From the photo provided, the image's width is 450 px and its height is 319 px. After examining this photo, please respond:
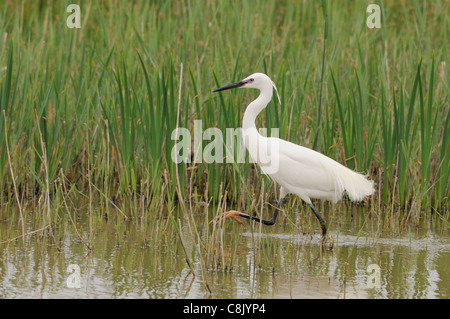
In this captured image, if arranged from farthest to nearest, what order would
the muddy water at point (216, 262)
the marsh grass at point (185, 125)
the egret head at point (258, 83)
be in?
the marsh grass at point (185, 125) → the egret head at point (258, 83) → the muddy water at point (216, 262)

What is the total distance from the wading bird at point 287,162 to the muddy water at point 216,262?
35 cm

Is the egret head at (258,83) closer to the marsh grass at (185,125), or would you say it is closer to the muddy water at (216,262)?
the marsh grass at (185,125)

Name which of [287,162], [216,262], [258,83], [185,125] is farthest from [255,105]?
[216,262]

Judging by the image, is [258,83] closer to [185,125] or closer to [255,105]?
[255,105]

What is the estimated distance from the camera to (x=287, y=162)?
21.0 ft

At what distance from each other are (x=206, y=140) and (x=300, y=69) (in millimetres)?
1422

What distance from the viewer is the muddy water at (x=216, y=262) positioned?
192 inches

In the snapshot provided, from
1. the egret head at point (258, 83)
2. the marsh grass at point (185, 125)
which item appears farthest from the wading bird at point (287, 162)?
the marsh grass at point (185, 125)

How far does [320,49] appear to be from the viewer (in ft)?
27.9

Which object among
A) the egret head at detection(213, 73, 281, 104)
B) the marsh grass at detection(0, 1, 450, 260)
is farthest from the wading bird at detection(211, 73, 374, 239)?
the marsh grass at detection(0, 1, 450, 260)

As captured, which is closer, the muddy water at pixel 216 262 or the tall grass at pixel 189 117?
the muddy water at pixel 216 262

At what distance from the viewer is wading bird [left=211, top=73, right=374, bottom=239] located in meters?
6.37

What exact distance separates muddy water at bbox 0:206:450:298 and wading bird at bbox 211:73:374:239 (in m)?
0.35

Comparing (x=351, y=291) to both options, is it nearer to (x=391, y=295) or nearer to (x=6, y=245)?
(x=391, y=295)
